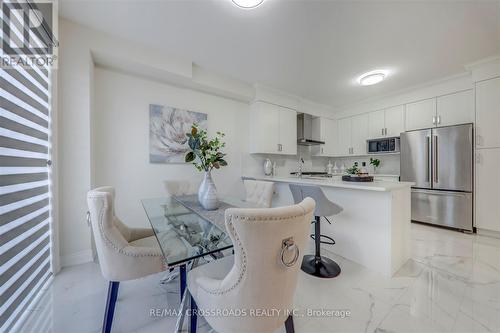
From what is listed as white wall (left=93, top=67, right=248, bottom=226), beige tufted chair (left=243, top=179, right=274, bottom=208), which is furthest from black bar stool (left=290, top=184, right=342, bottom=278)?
white wall (left=93, top=67, right=248, bottom=226)

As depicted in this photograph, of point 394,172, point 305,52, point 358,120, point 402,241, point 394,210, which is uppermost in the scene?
point 305,52

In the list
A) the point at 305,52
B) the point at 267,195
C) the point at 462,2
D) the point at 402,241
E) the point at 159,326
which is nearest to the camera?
the point at 159,326

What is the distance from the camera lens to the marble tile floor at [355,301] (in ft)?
4.15

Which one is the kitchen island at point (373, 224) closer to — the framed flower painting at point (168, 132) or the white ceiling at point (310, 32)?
the white ceiling at point (310, 32)

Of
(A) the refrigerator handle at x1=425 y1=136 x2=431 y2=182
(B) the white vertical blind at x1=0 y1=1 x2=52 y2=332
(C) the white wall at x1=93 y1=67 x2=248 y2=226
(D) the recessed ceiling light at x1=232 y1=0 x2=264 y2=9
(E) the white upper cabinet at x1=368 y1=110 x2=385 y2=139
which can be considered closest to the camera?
(B) the white vertical blind at x1=0 y1=1 x2=52 y2=332

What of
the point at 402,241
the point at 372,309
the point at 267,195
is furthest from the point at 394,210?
the point at 267,195

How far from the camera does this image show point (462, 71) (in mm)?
2930

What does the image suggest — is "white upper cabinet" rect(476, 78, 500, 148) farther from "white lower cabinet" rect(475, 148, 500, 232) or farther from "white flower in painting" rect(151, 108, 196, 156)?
"white flower in painting" rect(151, 108, 196, 156)

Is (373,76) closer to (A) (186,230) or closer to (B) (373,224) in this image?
(B) (373,224)

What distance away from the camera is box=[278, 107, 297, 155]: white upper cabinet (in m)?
3.80

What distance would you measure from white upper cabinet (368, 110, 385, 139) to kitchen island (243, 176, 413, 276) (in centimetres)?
236

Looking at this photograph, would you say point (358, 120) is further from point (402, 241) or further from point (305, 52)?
point (402, 241)

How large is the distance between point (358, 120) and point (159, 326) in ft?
16.1

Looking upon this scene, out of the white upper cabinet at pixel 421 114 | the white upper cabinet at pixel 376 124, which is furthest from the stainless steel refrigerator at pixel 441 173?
the white upper cabinet at pixel 376 124
